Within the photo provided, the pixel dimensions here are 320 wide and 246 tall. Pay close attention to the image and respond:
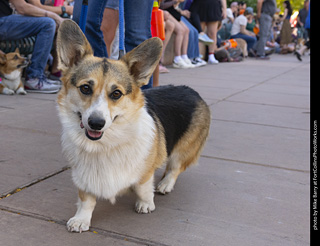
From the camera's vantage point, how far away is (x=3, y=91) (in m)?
6.65

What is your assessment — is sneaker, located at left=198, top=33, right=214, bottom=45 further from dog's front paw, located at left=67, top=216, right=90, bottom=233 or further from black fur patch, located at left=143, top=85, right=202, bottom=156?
dog's front paw, located at left=67, top=216, right=90, bottom=233

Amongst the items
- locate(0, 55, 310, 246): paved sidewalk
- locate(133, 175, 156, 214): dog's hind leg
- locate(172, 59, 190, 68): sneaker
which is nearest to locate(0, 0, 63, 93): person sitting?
locate(0, 55, 310, 246): paved sidewalk

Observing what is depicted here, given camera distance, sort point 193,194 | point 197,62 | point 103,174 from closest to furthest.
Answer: point 103,174
point 193,194
point 197,62

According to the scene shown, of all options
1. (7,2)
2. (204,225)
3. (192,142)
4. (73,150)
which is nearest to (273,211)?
(204,225)

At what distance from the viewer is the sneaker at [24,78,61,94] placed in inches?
273

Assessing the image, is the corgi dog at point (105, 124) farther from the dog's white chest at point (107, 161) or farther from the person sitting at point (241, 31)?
the person sitting at point (241, 31)

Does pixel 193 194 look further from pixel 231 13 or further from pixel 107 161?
A: pixel 231 13

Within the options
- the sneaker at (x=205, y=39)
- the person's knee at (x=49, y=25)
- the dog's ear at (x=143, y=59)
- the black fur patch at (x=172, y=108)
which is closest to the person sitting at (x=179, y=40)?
the sneaker at (x=205, y=39)

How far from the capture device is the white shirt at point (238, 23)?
1692 cm

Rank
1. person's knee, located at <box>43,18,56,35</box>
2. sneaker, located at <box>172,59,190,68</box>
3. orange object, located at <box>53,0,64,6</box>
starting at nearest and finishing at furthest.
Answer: person's knee, located at <box>43,18,56,35</box>, orange object, located at <box>53,0,64,6</box>, sneaker, located at <box>172,59,190,68</box>

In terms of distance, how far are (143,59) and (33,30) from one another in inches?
179

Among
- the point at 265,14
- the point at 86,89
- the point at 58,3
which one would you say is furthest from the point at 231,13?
the point at 86,89

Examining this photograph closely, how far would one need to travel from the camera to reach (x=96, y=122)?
239 centimetres
